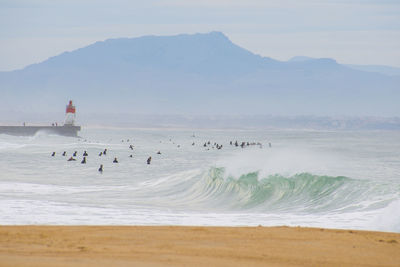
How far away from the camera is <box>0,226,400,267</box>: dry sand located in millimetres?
10297

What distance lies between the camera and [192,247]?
449 inches

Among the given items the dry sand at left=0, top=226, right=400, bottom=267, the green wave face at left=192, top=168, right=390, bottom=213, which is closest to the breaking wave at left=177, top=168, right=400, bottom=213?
the green wave face at left=192, top=168, right=390, bottom=213

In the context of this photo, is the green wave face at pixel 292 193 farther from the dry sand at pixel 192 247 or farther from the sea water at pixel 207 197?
the dry sand at pixel 192 247

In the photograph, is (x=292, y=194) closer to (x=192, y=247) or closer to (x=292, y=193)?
(x=292, y=193)

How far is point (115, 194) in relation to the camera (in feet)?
93.7

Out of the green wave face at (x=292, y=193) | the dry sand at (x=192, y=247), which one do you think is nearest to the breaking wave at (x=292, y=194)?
the green wave face at (x=292, y=193)

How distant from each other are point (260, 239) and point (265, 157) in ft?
103

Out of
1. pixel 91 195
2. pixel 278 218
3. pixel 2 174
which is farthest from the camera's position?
pixel 2 174

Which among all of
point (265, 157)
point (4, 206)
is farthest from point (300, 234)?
point (265, 157)

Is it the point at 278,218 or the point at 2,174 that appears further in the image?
the point at 2,174

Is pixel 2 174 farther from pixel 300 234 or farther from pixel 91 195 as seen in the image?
pixel 300 234

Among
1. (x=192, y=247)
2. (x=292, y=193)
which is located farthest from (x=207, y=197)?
(x=192, y=247)

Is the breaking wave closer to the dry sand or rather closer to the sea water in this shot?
the sea water

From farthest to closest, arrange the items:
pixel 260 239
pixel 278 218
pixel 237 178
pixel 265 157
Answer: pixel 265 157, pixel 237 178, pixel 278 218, pixel 260 239
